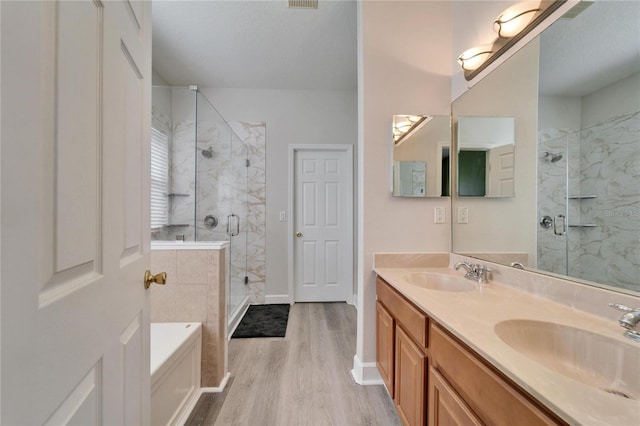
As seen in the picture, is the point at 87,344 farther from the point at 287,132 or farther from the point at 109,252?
the point at 287,132

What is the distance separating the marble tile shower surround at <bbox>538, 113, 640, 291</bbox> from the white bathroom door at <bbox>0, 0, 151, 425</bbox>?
4.84 feet

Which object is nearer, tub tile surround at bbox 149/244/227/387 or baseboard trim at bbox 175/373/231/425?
baseboard trim at bbox 175/373/231/425

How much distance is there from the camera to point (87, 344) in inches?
20.4

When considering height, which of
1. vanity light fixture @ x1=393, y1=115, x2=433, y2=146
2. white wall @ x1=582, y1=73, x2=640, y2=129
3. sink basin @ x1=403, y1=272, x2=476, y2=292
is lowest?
sink basin @ x1=403, y1=272, x2=476, y2=292

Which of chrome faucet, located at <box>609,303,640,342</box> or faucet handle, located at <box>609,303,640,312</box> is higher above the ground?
faucet handle, located at <box>609,303,640,312</box>

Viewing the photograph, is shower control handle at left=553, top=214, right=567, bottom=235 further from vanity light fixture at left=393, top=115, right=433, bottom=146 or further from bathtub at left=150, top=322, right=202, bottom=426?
bathtub at left=150, top=322, right=202, bottom=426

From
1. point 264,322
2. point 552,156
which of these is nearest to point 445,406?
point 552,156

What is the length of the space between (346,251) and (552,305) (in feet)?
8.04

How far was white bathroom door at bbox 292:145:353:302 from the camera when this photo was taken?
3396mm

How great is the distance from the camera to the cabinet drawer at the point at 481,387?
60cm

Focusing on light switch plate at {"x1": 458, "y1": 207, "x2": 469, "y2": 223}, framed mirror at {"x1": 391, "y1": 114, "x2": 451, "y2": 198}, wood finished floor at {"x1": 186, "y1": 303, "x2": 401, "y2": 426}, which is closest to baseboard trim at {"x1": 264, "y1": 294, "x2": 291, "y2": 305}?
wood finished floor at {"x1": 186, "y1": 303, "x2": 401, "y2": 426}

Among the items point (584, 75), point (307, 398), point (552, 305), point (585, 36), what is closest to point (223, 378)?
point (307, 398)

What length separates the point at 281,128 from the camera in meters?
3.34

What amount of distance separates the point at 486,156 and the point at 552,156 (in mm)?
494
